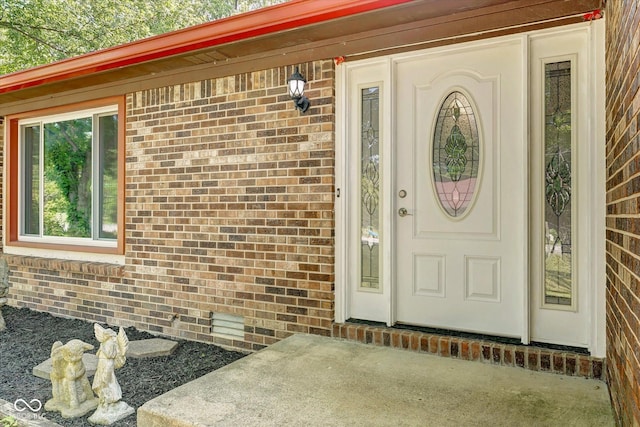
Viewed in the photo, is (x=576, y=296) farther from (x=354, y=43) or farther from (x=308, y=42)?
(x=308, y=42)

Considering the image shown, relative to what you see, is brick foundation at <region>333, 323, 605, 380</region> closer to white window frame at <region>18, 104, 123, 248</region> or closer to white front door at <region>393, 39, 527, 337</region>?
white front door at <region>393, 39, 527, 337</region>

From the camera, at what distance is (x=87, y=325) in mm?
4918

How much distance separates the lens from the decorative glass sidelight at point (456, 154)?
3.17 metres

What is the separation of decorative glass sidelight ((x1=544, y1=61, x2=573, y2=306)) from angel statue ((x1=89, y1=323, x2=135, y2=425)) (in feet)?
9.05

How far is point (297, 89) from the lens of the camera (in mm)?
3523

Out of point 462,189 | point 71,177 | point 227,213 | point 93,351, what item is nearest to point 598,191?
point 462,189

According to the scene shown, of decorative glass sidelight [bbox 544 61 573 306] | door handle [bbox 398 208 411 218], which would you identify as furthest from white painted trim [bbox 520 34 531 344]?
door handle [bbox 398 208 411 218]

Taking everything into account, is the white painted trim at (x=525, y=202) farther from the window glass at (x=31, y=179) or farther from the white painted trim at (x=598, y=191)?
the window glass at (x=31, y=179)

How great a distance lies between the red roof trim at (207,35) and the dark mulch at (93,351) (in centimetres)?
260

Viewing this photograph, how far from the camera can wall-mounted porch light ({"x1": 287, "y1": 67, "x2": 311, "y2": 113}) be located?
351 cm

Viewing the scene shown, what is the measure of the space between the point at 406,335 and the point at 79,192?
427 cm

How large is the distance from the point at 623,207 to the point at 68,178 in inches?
223

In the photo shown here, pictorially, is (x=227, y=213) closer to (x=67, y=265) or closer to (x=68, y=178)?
(x=67, y=265)

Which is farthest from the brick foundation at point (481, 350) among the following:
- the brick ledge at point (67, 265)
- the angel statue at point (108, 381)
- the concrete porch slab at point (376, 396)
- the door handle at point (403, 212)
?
the brick ledge at point (67, 265)
